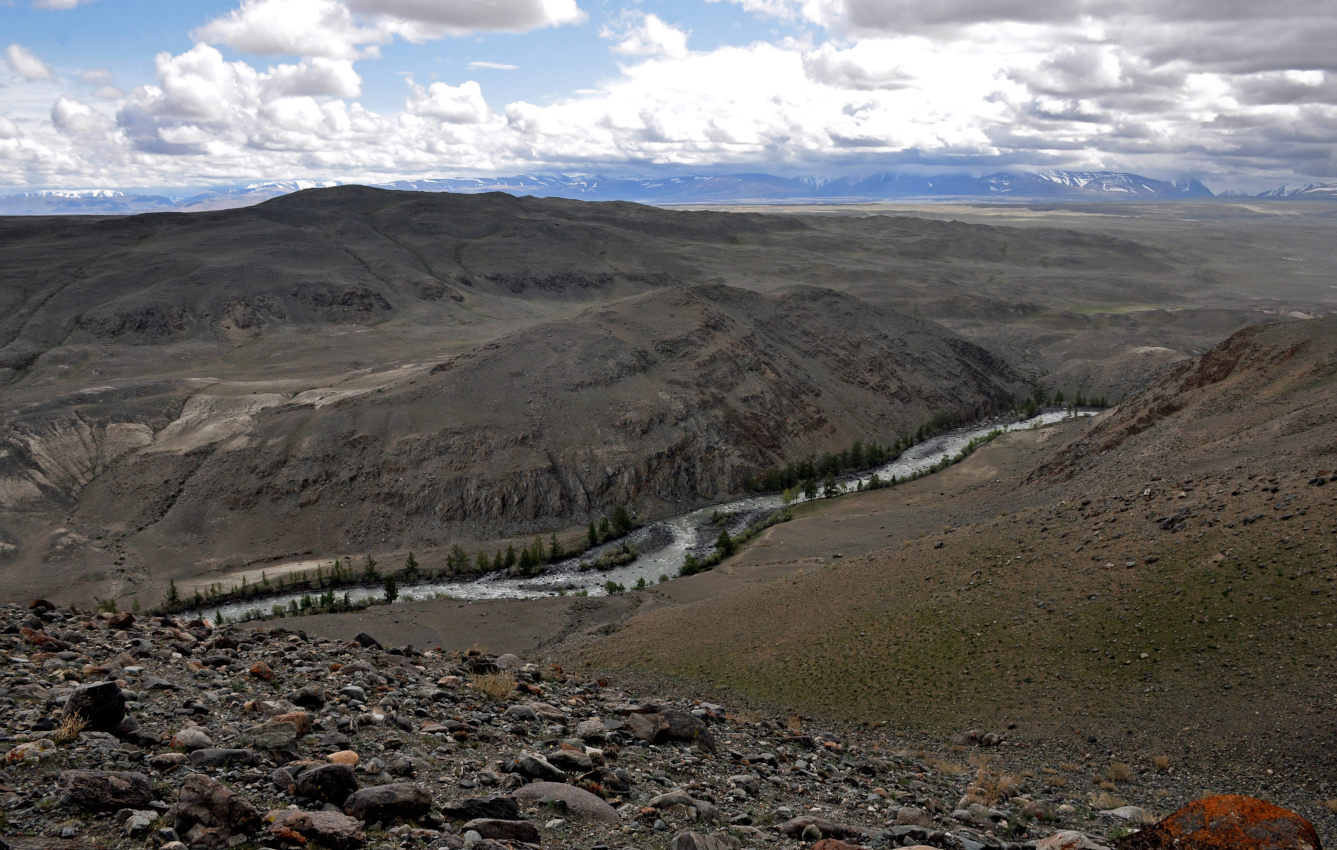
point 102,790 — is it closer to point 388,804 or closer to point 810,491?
point 388,804

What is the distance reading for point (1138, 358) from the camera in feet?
418

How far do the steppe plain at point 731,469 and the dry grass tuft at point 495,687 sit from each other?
10962mm

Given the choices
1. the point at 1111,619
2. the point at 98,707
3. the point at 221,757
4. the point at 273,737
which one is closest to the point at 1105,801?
the point at 1111,619

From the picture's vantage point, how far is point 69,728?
43.9 feet

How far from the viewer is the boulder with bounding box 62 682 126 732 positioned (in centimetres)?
1389

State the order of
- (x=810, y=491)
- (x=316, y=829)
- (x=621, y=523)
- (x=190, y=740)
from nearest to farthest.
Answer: (x=316, y=829) → (x=190, y=740) → (x=621, y=523) → (x=810, y=491)

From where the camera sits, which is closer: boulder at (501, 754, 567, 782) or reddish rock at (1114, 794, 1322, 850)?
reddish rock at (1114, 794, 1322, 850)

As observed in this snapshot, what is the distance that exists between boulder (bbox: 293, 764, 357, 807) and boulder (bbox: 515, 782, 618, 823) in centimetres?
256

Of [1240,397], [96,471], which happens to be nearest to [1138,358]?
[1240,397]

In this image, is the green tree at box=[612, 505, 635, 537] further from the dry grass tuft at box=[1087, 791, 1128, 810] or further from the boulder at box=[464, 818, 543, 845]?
the boulder at box=[464, 818, 543, 845]

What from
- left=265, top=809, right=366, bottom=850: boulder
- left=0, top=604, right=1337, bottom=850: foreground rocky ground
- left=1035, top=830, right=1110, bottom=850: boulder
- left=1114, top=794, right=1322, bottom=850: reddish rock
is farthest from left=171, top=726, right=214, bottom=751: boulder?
left=1114, top=794, right=1322, bottom=850: reddish rock

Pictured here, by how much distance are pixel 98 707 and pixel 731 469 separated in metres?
69.8

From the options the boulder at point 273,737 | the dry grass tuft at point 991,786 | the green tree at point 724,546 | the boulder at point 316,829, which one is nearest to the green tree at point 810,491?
the green tree at point 724,546

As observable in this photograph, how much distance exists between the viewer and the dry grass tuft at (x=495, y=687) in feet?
68.3
